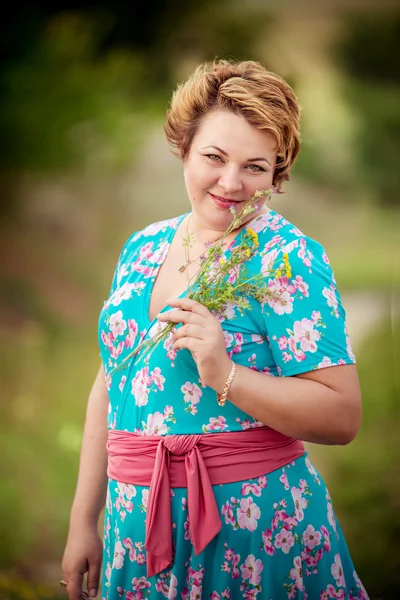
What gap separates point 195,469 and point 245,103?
83 cm

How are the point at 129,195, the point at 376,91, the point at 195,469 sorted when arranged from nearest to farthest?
the point at 195,469 < the point at 376,91 < the point at 129,195

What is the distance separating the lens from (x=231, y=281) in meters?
1.52

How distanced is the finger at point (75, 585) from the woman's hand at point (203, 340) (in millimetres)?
733

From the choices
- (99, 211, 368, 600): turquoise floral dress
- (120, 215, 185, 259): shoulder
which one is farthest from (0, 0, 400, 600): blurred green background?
(99, 211, 368, 600): turquoise floral dress

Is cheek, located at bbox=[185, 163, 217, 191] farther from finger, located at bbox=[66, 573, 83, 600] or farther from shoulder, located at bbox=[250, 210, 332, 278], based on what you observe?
finger, located at bbox=[66, 573, 83, 600]

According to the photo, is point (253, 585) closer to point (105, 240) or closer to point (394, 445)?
point (394, 445)

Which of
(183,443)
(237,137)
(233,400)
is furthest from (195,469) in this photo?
(237,137)

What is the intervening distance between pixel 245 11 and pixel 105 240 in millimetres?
1169

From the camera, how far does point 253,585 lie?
1525 mm

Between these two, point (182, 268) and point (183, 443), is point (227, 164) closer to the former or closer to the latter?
point (182, 268)

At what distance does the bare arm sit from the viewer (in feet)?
5.78

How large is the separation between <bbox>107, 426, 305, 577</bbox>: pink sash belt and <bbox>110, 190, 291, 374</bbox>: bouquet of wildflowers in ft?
0.73

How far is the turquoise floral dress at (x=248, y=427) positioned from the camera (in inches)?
57.5

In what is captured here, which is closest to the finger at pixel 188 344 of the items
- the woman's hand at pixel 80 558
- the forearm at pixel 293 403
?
the forearm at pixel 293 403
